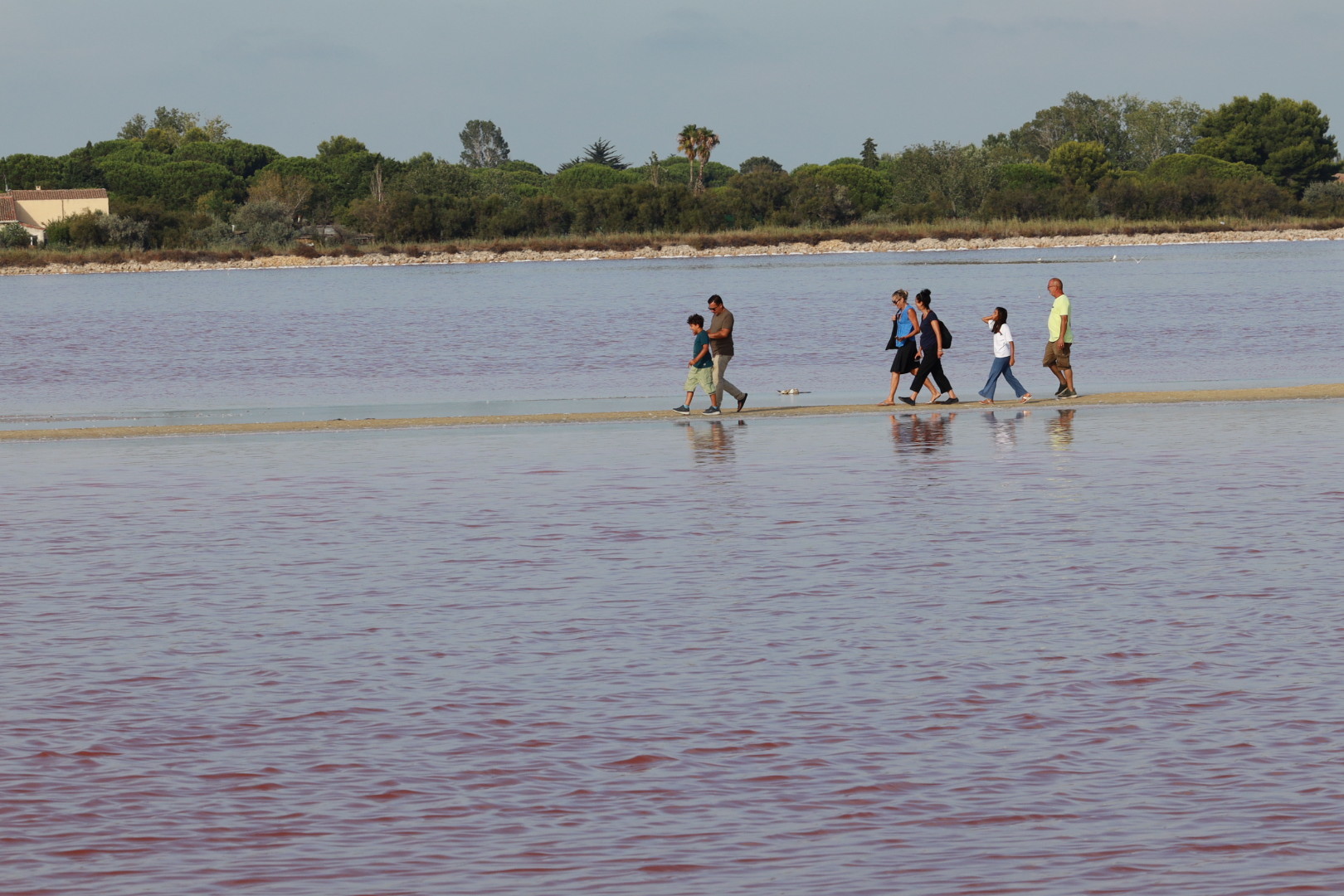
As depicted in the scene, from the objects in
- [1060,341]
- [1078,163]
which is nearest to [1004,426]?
[1060,341]

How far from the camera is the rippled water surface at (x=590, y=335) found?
28.3 metres

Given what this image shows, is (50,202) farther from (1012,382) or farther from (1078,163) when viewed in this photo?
(1012,382)

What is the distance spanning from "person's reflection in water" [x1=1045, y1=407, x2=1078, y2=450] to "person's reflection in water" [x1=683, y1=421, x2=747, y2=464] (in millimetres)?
3396

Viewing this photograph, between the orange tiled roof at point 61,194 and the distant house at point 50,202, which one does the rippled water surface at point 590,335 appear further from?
the orange tiled roof at point 61,194

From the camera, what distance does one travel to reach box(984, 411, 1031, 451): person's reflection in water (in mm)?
18250

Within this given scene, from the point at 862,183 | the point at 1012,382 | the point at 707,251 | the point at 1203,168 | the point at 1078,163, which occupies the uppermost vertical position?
the point at 1078,163

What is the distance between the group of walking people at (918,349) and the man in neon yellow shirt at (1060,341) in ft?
0.03

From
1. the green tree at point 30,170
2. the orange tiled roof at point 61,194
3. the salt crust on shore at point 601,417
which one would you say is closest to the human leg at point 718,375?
the salt crust on shore at point 601,417

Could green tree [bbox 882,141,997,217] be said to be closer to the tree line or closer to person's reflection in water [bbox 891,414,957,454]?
the tree line

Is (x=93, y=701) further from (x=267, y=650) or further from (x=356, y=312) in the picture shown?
(x=356, y=312)

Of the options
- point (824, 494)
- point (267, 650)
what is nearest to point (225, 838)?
point (267, 650)

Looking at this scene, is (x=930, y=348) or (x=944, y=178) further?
(x=944, y=178)

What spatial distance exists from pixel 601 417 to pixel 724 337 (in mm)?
1960

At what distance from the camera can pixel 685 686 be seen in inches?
333
